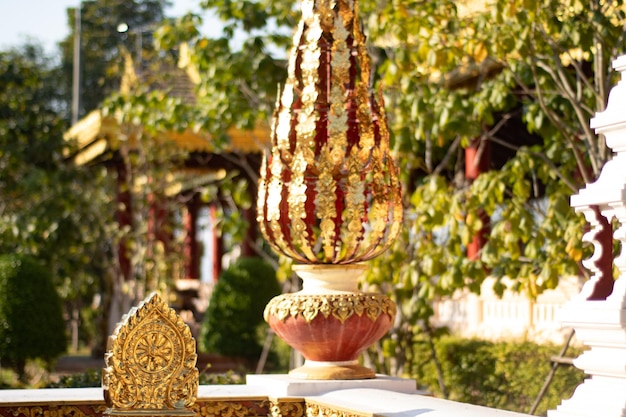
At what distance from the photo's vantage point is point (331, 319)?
6809 mm

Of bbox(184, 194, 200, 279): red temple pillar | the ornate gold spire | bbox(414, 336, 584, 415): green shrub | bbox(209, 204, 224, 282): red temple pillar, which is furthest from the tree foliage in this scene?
bbox(184, 194, 200, 279): red temple pillar

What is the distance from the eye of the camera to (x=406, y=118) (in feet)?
32.6

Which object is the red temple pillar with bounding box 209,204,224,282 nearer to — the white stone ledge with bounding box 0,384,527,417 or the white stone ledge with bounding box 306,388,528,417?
the white stone ledge with bounding box 0,384,527,417

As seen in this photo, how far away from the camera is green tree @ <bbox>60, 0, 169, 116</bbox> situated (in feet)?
109

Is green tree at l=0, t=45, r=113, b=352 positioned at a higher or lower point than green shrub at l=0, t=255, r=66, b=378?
higher

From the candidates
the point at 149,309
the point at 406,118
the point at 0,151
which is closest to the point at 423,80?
the point at 406,118

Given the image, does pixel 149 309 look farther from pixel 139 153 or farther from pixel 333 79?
pixel 139 153

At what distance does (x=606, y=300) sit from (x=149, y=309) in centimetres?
184

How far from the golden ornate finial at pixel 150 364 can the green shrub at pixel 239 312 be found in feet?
36.7

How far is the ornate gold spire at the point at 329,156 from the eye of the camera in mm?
7074

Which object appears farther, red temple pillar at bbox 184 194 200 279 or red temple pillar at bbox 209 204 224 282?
red temple pillar at bbox 184 194 200 279

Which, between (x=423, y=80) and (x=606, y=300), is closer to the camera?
(x=606, y=300)

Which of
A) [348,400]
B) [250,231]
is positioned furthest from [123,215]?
[348,400]

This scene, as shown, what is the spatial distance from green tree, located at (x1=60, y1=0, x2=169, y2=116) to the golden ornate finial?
26.4 meters
